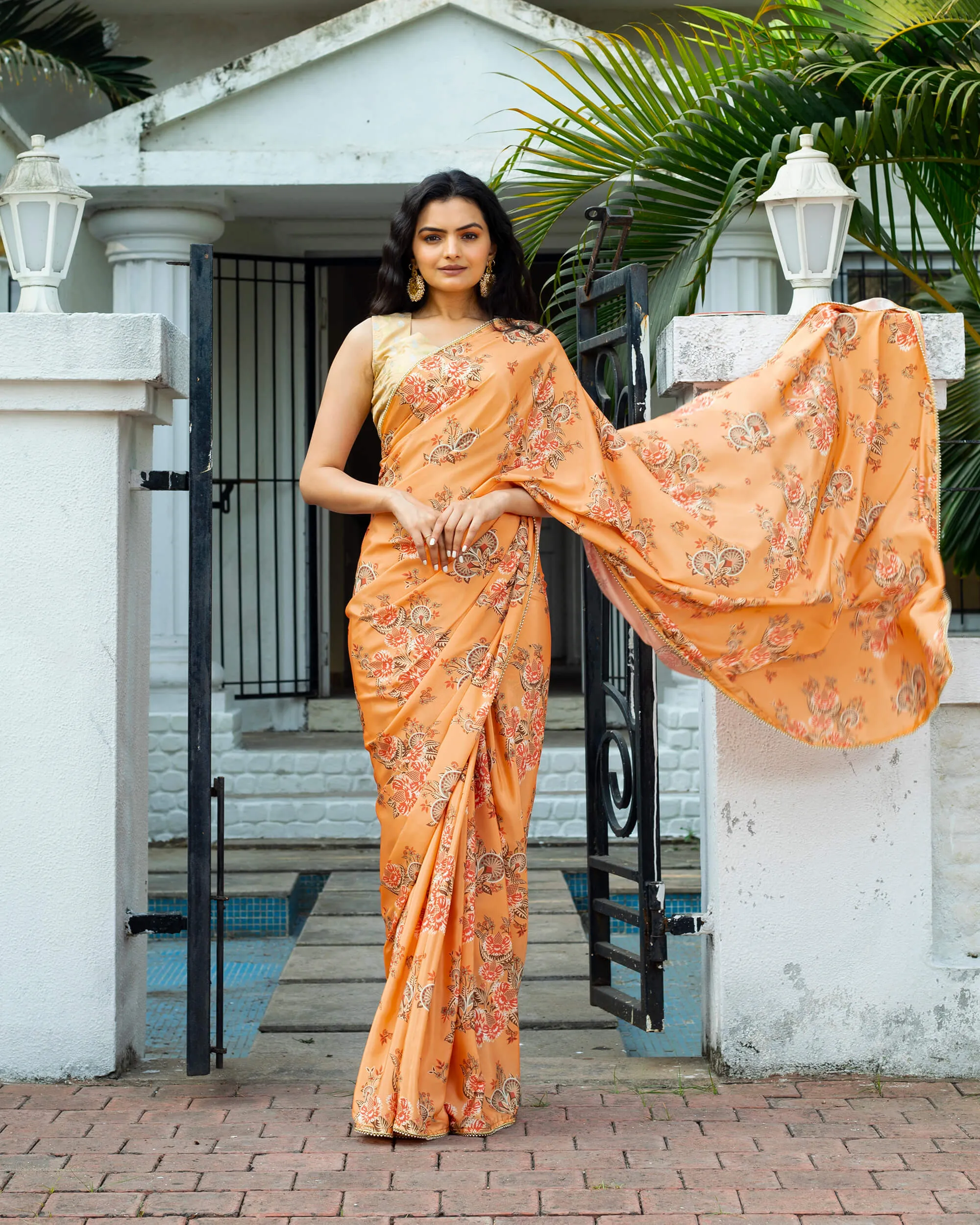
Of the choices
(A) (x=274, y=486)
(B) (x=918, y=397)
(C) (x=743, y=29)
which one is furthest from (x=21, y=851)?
(A) (x=274, y=486)

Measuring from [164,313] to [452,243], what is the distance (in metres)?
3.99

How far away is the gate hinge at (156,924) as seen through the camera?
334 cm

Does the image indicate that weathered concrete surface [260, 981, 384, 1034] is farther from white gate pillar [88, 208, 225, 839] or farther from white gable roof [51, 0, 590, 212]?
white gable roof [51, 0, 590, 212]

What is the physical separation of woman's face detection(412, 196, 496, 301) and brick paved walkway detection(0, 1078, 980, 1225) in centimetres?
179

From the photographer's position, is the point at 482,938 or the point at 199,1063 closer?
the point at 482,938

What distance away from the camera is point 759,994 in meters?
3.35

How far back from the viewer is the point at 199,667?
10.7 feet

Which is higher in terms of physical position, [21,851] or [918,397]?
[918,397]

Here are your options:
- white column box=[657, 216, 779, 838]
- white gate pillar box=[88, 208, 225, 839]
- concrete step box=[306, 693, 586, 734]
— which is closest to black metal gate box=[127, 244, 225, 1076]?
white gate pillar box=[88, 208, 225, 839]

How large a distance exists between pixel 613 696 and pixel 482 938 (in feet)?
2.70

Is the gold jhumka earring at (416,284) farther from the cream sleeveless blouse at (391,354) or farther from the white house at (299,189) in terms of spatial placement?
the white house at (299,189)

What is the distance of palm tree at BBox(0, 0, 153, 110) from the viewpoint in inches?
279

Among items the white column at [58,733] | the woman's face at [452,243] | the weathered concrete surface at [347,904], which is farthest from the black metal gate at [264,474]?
the woman's face at [452,243]

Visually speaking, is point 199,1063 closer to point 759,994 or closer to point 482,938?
point 482,938
